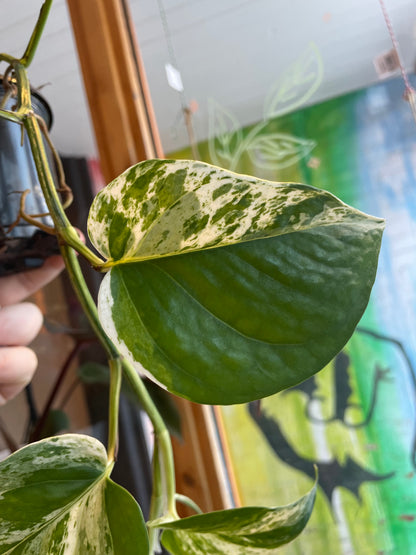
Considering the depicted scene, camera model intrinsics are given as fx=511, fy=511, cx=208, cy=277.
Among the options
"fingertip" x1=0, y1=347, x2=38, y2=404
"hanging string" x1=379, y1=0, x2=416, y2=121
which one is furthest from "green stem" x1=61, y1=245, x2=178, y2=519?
"hanging string" x1=379, y1=0, x2=416, y2=121

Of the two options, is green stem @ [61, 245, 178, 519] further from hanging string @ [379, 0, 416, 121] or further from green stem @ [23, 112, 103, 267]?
hanging string @ [379, 0, 416, 121]

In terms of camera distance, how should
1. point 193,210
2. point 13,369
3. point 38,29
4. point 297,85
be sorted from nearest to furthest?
1. point 193,210
2. point 38,29
3. point 13,369
4. point 297,85

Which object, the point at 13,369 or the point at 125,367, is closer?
the point at 125,367

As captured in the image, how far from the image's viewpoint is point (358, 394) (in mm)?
641

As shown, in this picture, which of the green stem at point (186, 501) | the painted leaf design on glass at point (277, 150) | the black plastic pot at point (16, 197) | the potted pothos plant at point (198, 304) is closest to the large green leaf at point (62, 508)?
the potted pothos plant at point (198, 304)

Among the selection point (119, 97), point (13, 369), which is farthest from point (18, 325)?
point (119, 97)

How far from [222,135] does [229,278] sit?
0.44m

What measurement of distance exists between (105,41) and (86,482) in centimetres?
62

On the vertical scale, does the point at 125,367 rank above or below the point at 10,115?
below

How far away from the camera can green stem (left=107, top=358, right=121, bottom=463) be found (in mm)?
366

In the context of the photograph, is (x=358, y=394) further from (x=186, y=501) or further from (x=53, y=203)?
(x=53, y=203)

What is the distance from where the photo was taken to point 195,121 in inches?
28.3

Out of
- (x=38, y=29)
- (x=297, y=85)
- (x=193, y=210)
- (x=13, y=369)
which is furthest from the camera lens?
(x=297, y=85)

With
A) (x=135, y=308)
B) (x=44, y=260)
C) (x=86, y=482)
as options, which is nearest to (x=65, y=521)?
(x=86, y=482)
